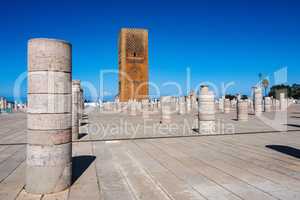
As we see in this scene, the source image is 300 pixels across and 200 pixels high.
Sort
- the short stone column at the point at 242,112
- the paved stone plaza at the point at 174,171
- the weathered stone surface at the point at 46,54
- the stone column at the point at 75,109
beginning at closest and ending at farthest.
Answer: the paved stone plaza at the point at 174,171 → the weathered stone surface at the point at 46,54 → the stone column at the point at 75,109 → the short stone column at the point at 242,112

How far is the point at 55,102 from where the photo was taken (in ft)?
14.9

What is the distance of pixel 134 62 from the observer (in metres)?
55.2

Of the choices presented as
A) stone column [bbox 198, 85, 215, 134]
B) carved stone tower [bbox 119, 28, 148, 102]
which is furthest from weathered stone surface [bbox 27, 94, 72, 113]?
carved stone tower [bbox 119, 28, 148, 102]

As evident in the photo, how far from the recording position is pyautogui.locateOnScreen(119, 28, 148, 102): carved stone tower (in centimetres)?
5400

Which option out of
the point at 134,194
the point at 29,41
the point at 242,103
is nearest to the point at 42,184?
the point at 134,194

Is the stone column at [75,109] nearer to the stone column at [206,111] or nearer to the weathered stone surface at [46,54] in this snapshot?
the stone column at [206,111]

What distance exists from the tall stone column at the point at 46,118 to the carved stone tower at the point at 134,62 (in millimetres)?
48795

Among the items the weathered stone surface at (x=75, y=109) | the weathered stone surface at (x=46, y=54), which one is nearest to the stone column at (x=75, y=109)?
the weathered stone surface at (x=75, y=109)

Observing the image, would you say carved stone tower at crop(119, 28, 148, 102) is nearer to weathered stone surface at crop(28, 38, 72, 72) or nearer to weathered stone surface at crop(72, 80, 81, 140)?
weathered stone surface at crop(72, 80, 81, 140)

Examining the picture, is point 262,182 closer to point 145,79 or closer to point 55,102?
point 55,102

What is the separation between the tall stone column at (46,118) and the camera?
4414 millimetres

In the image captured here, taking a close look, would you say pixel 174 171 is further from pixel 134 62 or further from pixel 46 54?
pixel 134 62

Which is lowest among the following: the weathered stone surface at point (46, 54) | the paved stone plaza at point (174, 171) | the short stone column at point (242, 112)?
the paved stone plaza at point (174, 171)

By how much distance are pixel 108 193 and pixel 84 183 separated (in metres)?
0.72
